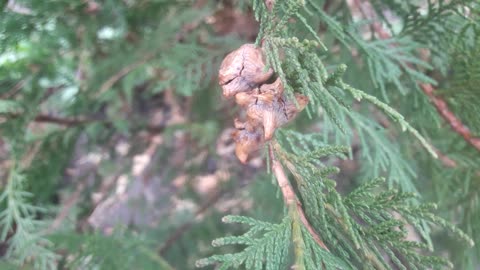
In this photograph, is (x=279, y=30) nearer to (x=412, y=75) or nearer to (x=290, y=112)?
(x=290, y=112)

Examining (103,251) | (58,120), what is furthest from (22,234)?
(58,120)

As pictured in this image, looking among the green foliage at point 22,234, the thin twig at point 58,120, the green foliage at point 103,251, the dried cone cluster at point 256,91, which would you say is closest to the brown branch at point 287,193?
the dried cone cluster at point 256,91

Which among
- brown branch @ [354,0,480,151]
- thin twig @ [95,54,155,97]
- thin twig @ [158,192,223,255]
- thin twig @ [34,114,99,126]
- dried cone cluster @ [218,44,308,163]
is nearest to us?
dried cone cluster @ [218,44,308,163]

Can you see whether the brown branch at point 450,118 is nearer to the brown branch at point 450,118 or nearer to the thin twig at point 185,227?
the brown branch at point 450,118

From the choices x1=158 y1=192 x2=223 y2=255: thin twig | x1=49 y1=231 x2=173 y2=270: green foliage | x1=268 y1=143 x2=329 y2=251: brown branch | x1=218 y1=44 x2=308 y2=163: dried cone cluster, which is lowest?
x1=158 y1=192 x2=223 y2=255: thin twig

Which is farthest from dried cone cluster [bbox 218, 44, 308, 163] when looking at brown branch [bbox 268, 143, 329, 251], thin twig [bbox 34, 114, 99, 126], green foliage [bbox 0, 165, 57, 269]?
thin twig [bbox 34, 114, 99, 126]

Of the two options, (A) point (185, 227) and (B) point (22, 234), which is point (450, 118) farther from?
(A) point (185, 227)

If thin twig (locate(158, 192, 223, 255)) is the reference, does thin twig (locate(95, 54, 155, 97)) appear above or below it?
above

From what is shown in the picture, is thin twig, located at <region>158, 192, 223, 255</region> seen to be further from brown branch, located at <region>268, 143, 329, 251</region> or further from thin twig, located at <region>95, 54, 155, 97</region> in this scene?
brown branch, located at <region>268, 143, 329, 251</region>
